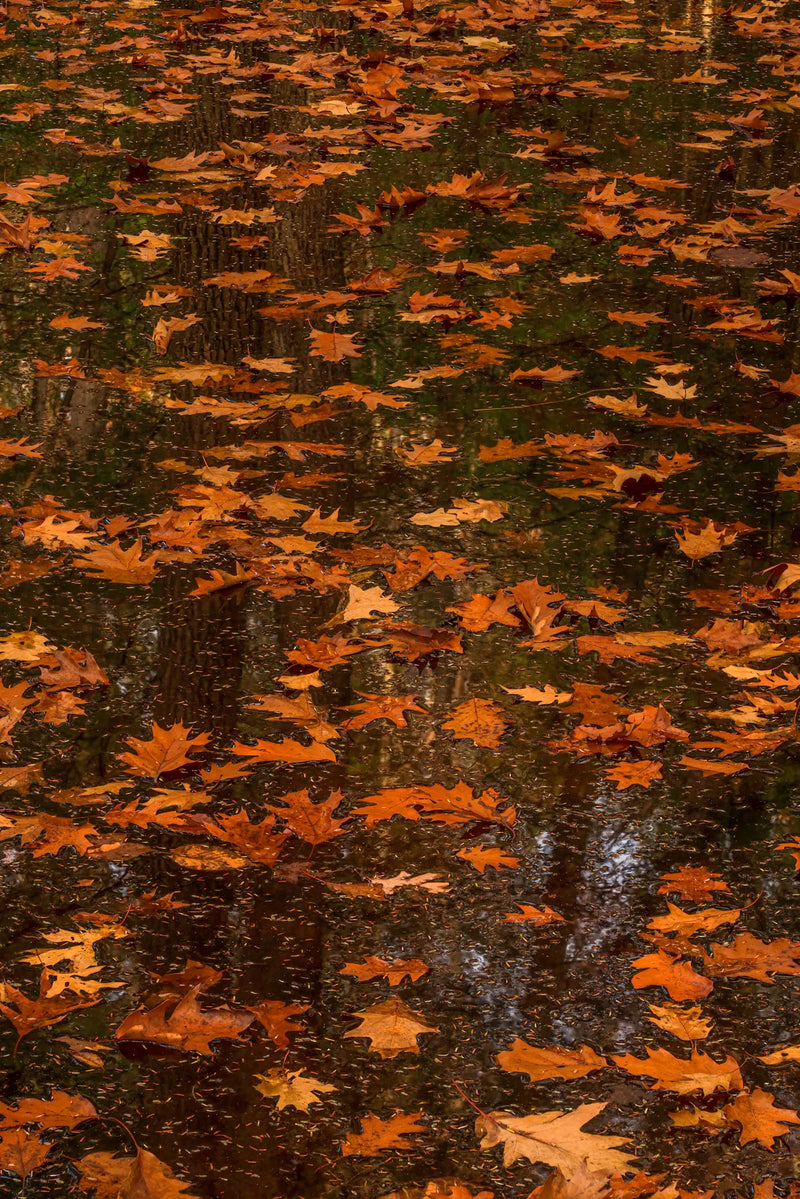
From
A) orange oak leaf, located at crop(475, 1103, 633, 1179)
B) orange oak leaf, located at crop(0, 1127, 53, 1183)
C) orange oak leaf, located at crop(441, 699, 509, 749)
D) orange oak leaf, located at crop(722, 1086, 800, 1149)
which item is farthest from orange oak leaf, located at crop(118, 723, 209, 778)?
orange oak leaf, located at crop(722, 1086, 800, 1149)

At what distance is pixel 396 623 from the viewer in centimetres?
378

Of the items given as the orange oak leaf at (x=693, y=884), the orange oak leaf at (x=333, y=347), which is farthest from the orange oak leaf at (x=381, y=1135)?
the orange oak leaf at (x=333, y=347)

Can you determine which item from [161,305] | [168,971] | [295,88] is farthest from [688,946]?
[295,88]

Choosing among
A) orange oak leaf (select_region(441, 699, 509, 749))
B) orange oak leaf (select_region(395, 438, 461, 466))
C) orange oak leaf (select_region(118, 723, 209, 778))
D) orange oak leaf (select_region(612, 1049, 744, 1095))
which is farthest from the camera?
orange oak leaf (select_region(395, 438, 461, 466))

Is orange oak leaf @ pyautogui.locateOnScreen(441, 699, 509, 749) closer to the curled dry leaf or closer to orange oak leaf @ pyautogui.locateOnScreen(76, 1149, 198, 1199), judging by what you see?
the curled dry leaf

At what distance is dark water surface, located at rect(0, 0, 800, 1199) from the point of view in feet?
8.28

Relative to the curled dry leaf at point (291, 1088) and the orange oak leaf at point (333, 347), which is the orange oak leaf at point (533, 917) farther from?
the orange oak leaf at point (333, 347)

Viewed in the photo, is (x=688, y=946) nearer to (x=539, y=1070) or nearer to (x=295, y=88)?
(x=539, y=1070)

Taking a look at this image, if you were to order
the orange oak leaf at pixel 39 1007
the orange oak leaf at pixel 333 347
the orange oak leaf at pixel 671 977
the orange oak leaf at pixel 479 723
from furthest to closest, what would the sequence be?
the orange oak leaf at pixel 333 347
the orange oak leaf at pixel 479 723
the orange oak leaf at pixel 671 977
the orange oak leaf at pixel 39 1007

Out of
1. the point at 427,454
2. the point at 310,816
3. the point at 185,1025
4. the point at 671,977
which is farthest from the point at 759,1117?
the point at 427,454

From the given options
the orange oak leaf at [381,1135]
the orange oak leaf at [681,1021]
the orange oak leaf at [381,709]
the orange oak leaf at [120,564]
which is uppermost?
the orange oak leaf at [120,564]

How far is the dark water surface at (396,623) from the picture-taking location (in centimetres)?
252

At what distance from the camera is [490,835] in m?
3.10

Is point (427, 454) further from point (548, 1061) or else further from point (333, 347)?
point (548, 1061)
